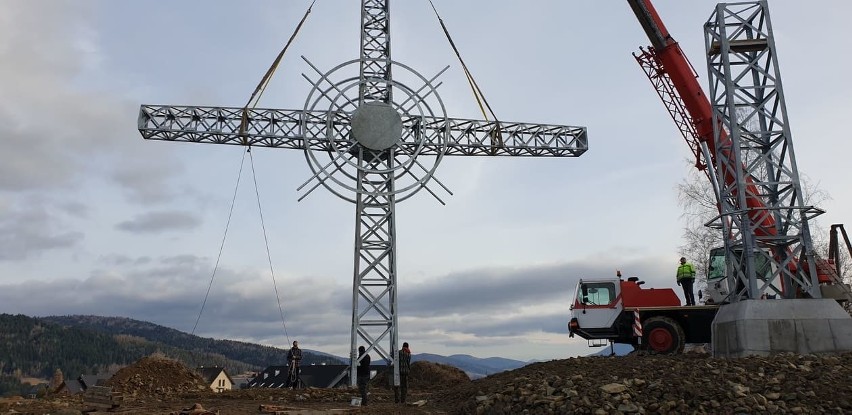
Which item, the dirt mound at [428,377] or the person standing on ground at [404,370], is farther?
the dirt mound at [428,377]

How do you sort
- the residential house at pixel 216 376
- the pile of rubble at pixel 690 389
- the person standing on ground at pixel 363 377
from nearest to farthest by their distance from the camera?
the pile of rubble at pixel 690 389 → the person standing on ground at pixel 363 377 → the residential house at pixel 216 376

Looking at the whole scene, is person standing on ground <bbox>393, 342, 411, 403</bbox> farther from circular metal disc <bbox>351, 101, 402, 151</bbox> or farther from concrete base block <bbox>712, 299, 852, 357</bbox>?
circular metal disc <bbox>351, 101, 402, 151</bbox>

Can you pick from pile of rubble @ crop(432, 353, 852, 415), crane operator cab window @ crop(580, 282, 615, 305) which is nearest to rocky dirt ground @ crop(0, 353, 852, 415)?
pile of rubble @ crop(432, 353, 852, 415)

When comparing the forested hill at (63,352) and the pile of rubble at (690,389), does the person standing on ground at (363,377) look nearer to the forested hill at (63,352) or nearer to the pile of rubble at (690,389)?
the pile of rubble at (690,389)

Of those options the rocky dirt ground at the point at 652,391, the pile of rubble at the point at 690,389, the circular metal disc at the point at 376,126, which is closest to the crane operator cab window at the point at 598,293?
the rocky dirt ground at the point at 652,391

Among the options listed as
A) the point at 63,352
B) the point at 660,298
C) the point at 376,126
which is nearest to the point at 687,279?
the point at 660,298

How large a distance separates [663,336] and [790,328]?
597cm

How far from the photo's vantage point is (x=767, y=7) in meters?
15.0

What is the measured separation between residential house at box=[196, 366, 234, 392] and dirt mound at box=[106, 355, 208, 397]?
6407cm

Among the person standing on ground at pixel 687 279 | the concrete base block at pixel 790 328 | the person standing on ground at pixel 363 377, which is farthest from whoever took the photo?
the person standing on ground at pixel 687 279

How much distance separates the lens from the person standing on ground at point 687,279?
18625mm

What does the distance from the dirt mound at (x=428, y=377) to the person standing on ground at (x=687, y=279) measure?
7.73 meters

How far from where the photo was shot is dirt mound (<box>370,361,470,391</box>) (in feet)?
69.3

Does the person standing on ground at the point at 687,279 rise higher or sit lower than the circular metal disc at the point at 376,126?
lower
